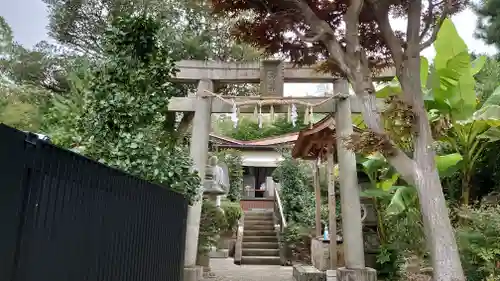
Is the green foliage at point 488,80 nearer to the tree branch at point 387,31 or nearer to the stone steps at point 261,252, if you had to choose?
the tree branch at point 387,31

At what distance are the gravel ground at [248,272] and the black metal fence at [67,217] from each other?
20.5 ft

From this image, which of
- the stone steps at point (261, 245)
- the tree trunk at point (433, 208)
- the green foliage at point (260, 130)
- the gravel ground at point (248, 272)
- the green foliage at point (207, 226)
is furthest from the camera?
the green foliage at point (260, 130)

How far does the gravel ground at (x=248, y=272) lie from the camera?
33.8ft

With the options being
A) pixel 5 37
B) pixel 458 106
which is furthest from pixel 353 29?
pixel 5 37

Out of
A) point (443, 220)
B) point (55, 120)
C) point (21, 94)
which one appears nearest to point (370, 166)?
point (443, 220)

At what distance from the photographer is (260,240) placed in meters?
15.4

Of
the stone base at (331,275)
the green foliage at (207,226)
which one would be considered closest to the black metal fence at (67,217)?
the stone base at (331,275)

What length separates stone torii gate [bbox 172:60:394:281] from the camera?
8516 millimetres

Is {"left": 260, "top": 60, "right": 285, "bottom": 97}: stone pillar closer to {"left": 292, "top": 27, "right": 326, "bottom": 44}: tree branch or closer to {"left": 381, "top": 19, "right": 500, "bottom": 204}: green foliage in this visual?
{"left": 292, "top": 27, "right": 326, "bottom": 44}: tree branch

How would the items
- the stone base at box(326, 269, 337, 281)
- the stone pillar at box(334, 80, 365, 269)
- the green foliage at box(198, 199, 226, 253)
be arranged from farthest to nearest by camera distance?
the green foliage at box(198, 199, 226, 253), the stone base at box(326, 269, 337, 281), the stone pillar at box(334, 80, 365, 269)

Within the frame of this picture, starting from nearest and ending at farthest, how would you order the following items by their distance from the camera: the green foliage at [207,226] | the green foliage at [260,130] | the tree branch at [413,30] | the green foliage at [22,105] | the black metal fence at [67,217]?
the black metal fence at [67,217], the tree branch at [413,30], the green foliage at [207,226], the green foliage at [22,105], the green foliage at [260,130]

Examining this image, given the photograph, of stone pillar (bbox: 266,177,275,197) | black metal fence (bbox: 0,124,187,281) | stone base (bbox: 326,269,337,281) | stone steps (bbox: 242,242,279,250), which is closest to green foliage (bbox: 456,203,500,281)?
stone base (bbox: 326,269,337,281)

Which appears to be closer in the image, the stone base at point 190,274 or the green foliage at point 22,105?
the stone base at point 190,274

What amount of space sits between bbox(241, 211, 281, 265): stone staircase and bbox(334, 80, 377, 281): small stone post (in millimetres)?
5707
